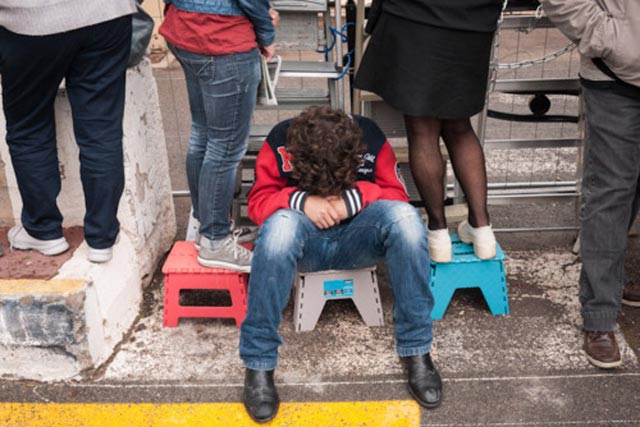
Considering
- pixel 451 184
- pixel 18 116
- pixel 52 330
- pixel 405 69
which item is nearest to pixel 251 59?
pixel 405 69

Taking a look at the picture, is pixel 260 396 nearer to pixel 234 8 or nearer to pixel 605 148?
pixel 234 8

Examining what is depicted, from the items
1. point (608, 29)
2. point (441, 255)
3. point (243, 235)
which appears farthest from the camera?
point (243, 235)

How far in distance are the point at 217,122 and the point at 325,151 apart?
18.0 inches

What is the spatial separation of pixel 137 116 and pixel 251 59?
746 millimetres

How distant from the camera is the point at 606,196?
8.86 feet

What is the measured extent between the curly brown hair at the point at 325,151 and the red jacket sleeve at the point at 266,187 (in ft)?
0.47

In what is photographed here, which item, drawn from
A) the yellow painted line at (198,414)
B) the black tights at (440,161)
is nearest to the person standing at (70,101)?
the yellow painted line at (198,414)

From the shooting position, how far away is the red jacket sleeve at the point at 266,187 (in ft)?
9.20

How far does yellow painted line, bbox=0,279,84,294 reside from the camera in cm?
262

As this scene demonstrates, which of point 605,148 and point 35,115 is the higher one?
point 35,115

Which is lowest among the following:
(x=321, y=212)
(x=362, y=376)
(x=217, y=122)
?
(x=362, y=376)

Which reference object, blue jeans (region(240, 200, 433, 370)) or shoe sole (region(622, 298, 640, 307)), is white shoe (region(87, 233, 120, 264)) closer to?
blue jeans (region(240, 200, 433, 370))

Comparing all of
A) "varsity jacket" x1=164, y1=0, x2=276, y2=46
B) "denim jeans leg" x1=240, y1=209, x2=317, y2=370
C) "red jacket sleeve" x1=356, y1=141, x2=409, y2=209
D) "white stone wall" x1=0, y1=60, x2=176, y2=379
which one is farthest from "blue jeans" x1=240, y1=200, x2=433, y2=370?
"varsity jacket" x1=164, y1=0, x2=276, y2=46

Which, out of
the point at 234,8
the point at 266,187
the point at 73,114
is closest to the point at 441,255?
the point at 266,187
